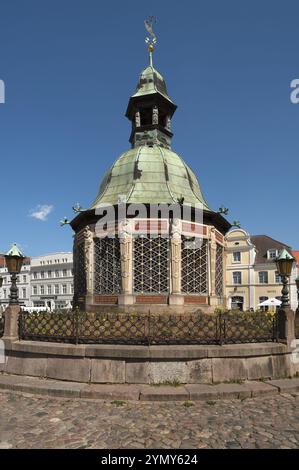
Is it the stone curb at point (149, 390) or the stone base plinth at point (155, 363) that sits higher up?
the stone base plinth at point (155, 363)

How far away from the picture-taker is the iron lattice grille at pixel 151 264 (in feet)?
50.5

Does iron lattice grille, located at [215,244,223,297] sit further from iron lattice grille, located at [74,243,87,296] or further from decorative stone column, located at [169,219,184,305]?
iron lattice grille, located at [74,243,87,296]

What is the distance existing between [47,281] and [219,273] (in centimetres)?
6149

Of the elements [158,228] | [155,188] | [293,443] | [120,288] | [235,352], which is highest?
[155,188]

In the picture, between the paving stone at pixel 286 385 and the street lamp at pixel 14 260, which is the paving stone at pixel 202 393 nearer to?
the paving stone at pixel 286 385

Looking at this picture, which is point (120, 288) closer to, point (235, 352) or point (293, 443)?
point (235, 352)

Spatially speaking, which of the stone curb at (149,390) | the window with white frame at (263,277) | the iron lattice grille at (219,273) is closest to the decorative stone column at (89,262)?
the iron lattice grille at (219,273)

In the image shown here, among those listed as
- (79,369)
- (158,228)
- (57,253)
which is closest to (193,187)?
(158,228)

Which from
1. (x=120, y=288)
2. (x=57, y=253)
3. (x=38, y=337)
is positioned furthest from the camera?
(x=57, y=253)

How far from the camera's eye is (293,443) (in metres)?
5.35

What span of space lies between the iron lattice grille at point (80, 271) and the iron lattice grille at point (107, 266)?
115 centimetres

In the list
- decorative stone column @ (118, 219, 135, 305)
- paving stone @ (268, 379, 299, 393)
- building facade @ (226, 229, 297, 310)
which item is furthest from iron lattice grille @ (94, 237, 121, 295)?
building facade @ (226, 229, 297, 310)
